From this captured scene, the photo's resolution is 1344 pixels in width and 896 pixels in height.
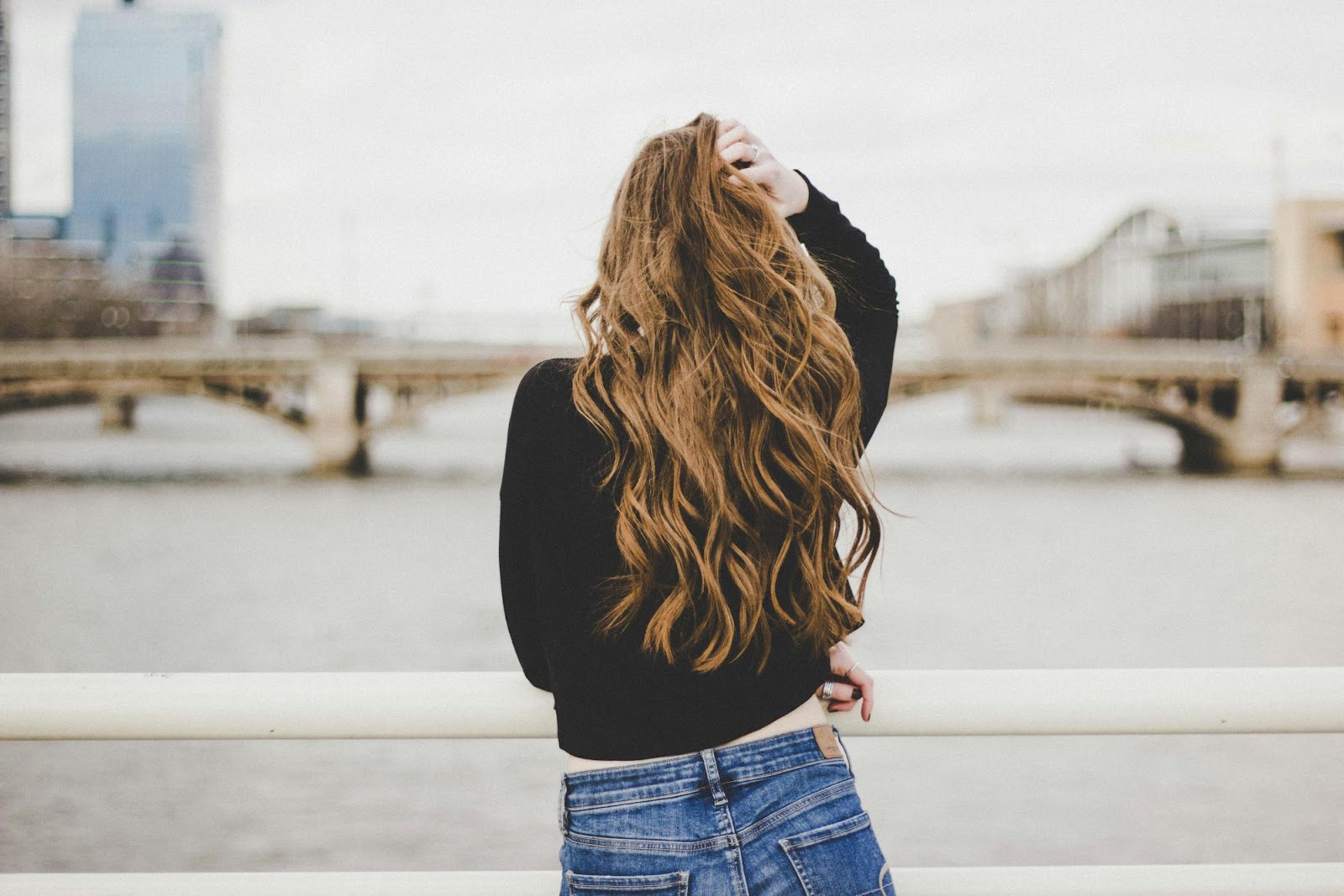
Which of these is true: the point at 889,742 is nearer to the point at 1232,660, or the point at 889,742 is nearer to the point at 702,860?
the point at 1232,660

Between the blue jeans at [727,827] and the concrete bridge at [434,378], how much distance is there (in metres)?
29.4

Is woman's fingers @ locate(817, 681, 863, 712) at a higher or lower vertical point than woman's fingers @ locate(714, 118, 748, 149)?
lower

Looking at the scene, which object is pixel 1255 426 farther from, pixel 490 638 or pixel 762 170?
pixel 762 170

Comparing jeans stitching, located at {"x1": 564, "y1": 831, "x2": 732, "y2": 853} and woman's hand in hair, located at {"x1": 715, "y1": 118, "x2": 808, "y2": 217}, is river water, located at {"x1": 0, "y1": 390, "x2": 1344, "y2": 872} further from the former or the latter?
jeans stitching, located at {"x1": 564, "y1": 831, "x2": 732, "y2": 853}

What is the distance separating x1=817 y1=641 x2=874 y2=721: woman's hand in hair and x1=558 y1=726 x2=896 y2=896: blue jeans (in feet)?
0.55

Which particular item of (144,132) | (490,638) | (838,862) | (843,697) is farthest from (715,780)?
(144,132)

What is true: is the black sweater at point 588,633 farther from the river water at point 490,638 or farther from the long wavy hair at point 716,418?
the river water at point 490,638

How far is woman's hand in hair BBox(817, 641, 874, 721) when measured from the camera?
151 cm

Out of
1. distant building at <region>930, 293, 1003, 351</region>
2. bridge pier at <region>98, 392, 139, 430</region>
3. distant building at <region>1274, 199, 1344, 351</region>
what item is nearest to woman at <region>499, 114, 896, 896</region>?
distant building at <region>930, 293, 1003, 351</region>

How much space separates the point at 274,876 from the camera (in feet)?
5.24

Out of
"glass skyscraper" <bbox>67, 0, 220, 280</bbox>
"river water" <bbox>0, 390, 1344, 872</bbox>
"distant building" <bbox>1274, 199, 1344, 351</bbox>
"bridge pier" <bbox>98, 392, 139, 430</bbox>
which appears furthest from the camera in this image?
"glass skyscraper" <bbox>67, 0, 220, 280</bbox>

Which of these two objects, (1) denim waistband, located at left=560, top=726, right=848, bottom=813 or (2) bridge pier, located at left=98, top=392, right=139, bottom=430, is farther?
(2) bridge pier, located at left=98, top=392, right=139, bottom=430

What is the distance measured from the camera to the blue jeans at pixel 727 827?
1.27 m

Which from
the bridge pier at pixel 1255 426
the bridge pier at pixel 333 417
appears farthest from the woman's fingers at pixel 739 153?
the bridge pier at pixel 1255 426
